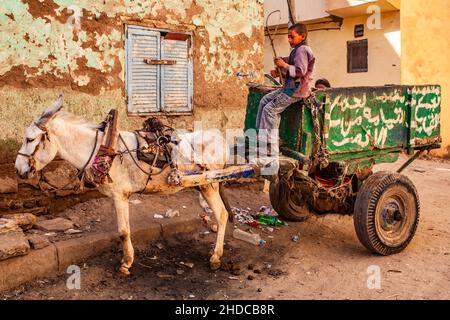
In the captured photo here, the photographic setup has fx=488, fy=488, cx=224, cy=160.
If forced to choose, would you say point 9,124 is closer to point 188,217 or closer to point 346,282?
point 188,217

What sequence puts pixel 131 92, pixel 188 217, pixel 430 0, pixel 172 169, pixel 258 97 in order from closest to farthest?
pixel 172 169, pixel 258 97, pixel 188 217, pixel 131 92, pixel 430 0

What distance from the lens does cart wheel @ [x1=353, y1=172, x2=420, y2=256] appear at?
196 inches

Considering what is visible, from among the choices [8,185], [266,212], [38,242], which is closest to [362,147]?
[266,212]

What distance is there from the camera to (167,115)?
7062 millimetres

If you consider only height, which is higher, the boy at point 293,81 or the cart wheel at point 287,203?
the boy at point 293,81

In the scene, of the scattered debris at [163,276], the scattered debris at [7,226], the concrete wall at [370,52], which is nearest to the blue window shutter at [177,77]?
the scattered debris at [7,226]

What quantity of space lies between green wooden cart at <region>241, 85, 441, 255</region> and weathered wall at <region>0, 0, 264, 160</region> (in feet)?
7.05

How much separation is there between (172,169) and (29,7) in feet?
9.52

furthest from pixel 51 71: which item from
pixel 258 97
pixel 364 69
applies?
pixel 364 69

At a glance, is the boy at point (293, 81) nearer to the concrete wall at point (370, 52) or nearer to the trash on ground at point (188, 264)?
the trash on ground at point (188, 264)

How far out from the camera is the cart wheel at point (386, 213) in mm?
4988

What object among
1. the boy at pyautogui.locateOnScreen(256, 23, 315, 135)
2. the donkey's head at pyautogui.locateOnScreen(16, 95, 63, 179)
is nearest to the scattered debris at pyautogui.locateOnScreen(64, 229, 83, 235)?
the donkey's head at pyautogui.locateOnScreen(16, 95, 63, 179)

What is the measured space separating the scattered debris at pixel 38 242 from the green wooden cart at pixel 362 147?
2442mm

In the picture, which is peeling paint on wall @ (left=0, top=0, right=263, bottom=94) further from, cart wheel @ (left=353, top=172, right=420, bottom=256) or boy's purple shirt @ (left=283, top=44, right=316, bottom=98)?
cart wheel @ (left=353, top=172, right=420, bottom=256)
